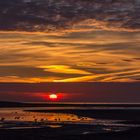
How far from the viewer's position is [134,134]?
3472 centimetres

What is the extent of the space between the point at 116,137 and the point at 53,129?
579 cm

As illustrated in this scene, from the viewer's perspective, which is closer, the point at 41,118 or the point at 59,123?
the point at 59,123

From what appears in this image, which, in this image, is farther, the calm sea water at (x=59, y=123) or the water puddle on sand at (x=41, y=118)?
the water puddle on sand at (x=41, y=118)

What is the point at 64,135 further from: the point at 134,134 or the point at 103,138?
the point at 134,134

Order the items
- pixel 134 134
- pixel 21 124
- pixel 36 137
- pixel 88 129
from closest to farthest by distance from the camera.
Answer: pixel 36 137 < pixel 134 134 < pixel 88 129 < pixel 21 124

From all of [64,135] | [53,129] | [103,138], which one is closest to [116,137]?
[103,138]

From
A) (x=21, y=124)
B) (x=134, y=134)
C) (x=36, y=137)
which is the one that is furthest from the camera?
(x=21, y=124)

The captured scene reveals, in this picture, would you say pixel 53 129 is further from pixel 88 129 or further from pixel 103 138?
pixel 103 138

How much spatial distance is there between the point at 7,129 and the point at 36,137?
5.59m

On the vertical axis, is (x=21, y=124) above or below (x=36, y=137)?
above

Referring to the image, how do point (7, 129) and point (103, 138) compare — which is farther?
point (7, 129)

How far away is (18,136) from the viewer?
32188mm

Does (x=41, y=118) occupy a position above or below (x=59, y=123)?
above

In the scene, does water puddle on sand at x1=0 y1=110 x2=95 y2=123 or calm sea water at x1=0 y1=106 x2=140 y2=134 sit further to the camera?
water puddle on sand at x1=0 y1=110 x2=95 y2=123
